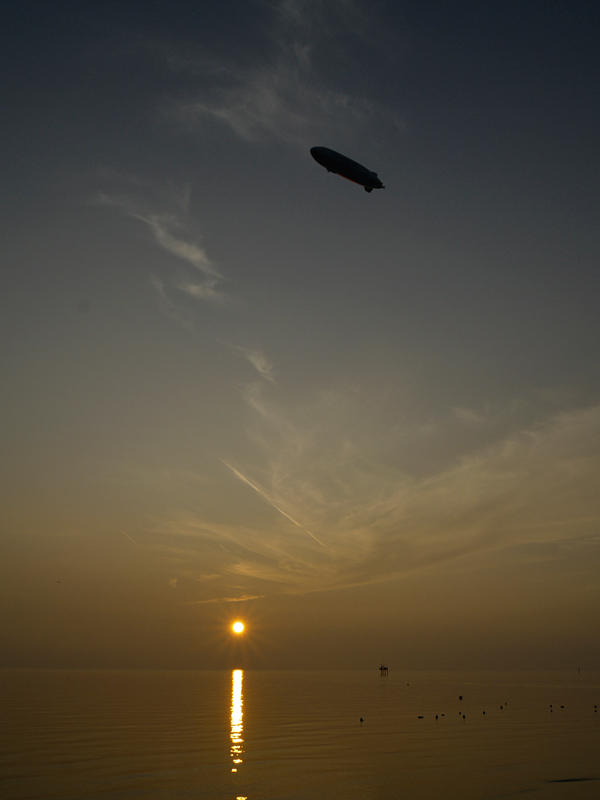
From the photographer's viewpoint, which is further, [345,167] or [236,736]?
[345,167]

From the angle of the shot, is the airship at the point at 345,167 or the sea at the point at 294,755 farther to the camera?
the airship at the point at 345,167

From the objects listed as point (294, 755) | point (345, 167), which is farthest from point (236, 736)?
point (345, 167)

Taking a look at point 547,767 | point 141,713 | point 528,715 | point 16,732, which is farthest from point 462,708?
point 16,732

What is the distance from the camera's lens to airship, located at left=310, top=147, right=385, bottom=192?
241ft

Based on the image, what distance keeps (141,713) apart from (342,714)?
31962 mm

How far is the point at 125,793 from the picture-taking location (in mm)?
37625

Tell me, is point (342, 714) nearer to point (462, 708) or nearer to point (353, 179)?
point (462, 708)

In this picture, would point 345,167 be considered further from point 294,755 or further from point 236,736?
point 236,736

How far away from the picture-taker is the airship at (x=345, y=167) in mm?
73438

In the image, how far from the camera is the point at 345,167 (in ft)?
241

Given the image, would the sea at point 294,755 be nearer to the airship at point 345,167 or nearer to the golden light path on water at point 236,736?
the golden light path on water at point 236,736

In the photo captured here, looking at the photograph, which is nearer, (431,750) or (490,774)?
(490,774)

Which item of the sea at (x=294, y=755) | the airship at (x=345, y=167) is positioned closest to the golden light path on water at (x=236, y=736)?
the sea at (x=294, y=755)

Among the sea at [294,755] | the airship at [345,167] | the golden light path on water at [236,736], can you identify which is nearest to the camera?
the sea at [294,755]
